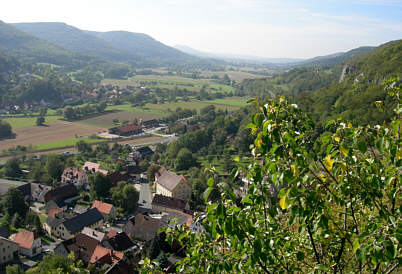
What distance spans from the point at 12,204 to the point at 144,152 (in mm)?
24032

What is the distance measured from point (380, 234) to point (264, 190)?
1061 millimetres

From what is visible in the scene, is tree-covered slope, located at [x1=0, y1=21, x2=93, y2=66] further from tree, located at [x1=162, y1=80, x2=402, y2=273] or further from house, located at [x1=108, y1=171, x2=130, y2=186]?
tree, located at [x1=162, y1=80, x2=402, y2=273]

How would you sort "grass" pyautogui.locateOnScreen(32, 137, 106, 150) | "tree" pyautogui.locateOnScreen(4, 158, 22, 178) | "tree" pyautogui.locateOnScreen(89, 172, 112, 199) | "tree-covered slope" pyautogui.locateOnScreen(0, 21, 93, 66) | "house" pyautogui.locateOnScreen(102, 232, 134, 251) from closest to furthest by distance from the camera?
"house" pyautogui.locateOnScreen(102, 232, 134, 251), "tree" pyautogui.locateOnScreen(89, 172, 112, 199), "tree" pyautogui.locateOnScreen(4, 158, 22, 178), "grass" pyautogui.locateOnScreen(32, 137, 106, 150), "tree-covered slope" pyautogui.locateOnScreen(0, 21, 93, 66)

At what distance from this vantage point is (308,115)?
A: 293 cm

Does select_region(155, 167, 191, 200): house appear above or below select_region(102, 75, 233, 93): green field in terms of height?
below

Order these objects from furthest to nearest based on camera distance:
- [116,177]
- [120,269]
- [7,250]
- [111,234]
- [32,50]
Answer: [32,50] → [116,177] → [111,234] → [7,250] → [120,269]

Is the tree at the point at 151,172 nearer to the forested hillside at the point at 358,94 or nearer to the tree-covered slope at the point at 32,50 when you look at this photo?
the forested hillside at the point at 358,94

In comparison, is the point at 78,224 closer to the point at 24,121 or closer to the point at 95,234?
the point at 95,234

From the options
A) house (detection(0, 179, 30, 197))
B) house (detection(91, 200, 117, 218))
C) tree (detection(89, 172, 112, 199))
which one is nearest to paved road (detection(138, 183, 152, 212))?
house (detection(91, 200, 117, 218))

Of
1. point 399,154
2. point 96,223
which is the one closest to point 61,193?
point 96,223

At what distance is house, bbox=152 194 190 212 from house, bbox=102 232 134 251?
7305 millimetres

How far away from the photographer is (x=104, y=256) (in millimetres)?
20516

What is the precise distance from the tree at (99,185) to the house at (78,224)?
15.5 feet

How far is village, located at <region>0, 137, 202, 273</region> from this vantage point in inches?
840
